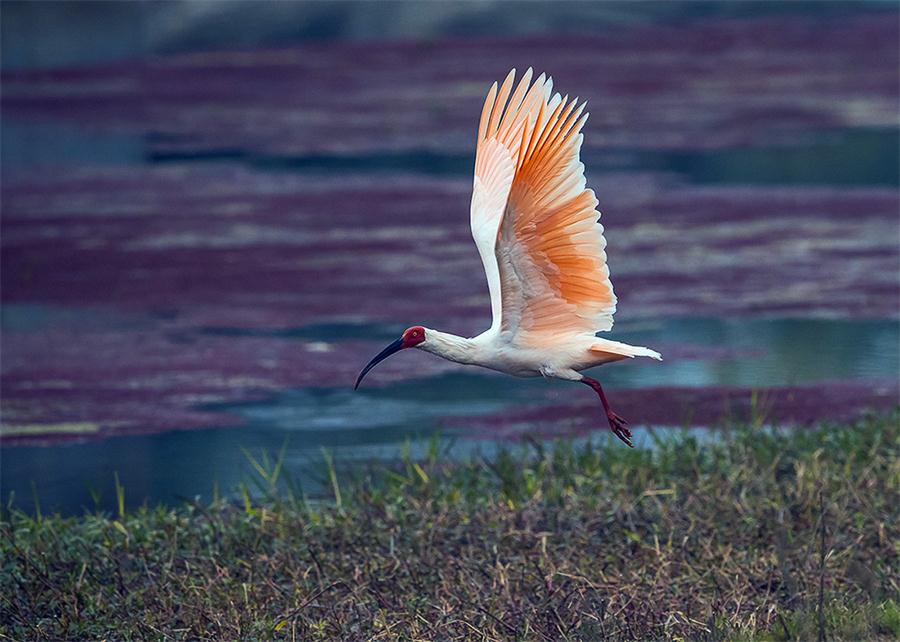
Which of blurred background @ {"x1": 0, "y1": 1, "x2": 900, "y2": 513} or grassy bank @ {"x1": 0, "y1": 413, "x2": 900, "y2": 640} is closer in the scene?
grassy bank @ {"x1": 0, "y1": 413, "x2": 900, "y2": 640}

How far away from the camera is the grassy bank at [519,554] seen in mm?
4395

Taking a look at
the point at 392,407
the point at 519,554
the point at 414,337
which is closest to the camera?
the point at 414,337

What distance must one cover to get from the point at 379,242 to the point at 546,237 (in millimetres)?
6968

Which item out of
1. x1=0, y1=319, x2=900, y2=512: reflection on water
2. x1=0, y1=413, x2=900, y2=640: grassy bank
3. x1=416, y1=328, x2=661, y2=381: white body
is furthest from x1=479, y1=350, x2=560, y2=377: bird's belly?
x1=0, y1=319, x2=900, y2=512: reflection on water

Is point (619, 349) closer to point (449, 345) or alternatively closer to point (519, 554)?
point (449, 345)

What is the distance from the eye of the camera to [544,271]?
4375mm

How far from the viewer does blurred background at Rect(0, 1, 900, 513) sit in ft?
23.7

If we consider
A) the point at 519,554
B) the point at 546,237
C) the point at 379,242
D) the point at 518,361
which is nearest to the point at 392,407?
the point at 519,554

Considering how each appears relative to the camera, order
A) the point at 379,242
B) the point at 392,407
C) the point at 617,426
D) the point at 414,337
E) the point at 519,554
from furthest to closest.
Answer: the point at 379,242
the point at 392,407
the point at 519,554
the point at 617,426
the point at 414,337

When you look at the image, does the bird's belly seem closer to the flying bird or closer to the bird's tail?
the flying bird

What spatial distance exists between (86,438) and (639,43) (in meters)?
15.8

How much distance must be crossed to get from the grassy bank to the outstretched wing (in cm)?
72

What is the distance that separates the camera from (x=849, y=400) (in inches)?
283

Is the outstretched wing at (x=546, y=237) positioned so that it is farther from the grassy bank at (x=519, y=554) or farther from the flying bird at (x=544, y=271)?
the grassy bank at (x=519, y=554)
